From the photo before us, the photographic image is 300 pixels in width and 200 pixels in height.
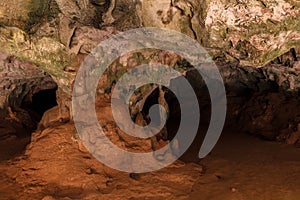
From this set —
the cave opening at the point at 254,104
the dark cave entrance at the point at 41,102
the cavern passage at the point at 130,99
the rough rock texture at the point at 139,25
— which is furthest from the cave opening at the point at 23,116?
the cave opening at the point at 254,104

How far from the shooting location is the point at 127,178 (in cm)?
414

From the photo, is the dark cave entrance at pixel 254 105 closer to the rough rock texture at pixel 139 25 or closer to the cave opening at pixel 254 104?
the cave opening at pixel 254 104

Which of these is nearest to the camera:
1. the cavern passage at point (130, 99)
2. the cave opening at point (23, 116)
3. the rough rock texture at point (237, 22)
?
the rough rock texture at point (237, 22)

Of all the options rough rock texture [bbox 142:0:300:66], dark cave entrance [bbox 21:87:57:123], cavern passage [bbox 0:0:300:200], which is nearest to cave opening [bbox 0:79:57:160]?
dark cave entrance [bbox 21:87:57:123]

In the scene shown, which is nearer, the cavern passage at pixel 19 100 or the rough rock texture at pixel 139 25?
the rough rock texture at pixel 139 25

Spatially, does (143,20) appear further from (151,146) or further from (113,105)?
(151,146)

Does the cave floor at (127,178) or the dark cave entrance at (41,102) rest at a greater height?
the dark cave entrance at (41,102)

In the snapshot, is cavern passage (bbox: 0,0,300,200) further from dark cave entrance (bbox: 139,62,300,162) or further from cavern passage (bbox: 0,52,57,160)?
dark cave entrance (bbox: 139,62,300,162)

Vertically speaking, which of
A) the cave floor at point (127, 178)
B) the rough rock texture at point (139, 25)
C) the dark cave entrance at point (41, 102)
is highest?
the rough rock texture at point (139, 25)

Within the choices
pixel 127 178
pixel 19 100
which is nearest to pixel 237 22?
pixel 127 178

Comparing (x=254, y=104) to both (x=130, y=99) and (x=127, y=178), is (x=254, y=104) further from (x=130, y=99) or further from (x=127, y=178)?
(x=127, y=178)

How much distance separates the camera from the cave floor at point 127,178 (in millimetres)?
Result: 3771

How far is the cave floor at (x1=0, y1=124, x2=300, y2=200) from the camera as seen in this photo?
3771mm

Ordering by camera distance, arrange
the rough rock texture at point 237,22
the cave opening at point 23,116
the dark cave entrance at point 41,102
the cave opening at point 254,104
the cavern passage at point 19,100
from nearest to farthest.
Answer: the rough rock texture at point 237,22 → the cave opening at point 23,116 → the cavern passage at point 19,100 → the cave opening at point 254,104 → the dark cave entrance at point 41,102
